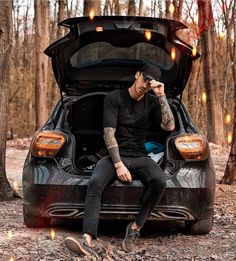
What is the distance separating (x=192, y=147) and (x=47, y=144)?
1371 mm

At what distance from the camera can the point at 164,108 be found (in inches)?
193

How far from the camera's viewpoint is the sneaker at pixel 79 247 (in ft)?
13.4

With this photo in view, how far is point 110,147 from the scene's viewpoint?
4727 millimetres

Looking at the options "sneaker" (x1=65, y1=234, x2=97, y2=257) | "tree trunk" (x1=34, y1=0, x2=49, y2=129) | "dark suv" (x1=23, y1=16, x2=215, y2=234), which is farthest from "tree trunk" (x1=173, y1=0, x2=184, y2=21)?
"tree trunk" (x1=34, y1=0, x2=49, y2=129)

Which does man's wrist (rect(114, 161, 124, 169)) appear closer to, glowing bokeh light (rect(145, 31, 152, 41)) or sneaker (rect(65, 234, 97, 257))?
sneaker (rect(65, 234, 97, 257))

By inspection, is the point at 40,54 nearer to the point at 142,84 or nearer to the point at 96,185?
the point at 142,84

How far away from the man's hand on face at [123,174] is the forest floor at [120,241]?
0.59m

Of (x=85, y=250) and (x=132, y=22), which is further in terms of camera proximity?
(x=132, y=22)

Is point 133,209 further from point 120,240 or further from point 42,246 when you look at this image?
point 42,246

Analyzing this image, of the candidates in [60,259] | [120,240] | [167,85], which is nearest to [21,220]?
[120,240]

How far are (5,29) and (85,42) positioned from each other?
76.7 inches

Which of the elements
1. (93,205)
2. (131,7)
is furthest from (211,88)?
(93,205)

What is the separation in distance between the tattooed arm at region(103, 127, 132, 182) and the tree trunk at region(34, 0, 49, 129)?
1787 centimetres

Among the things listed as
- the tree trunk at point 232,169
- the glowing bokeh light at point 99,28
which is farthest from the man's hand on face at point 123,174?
the tree trunk at point 232,169
